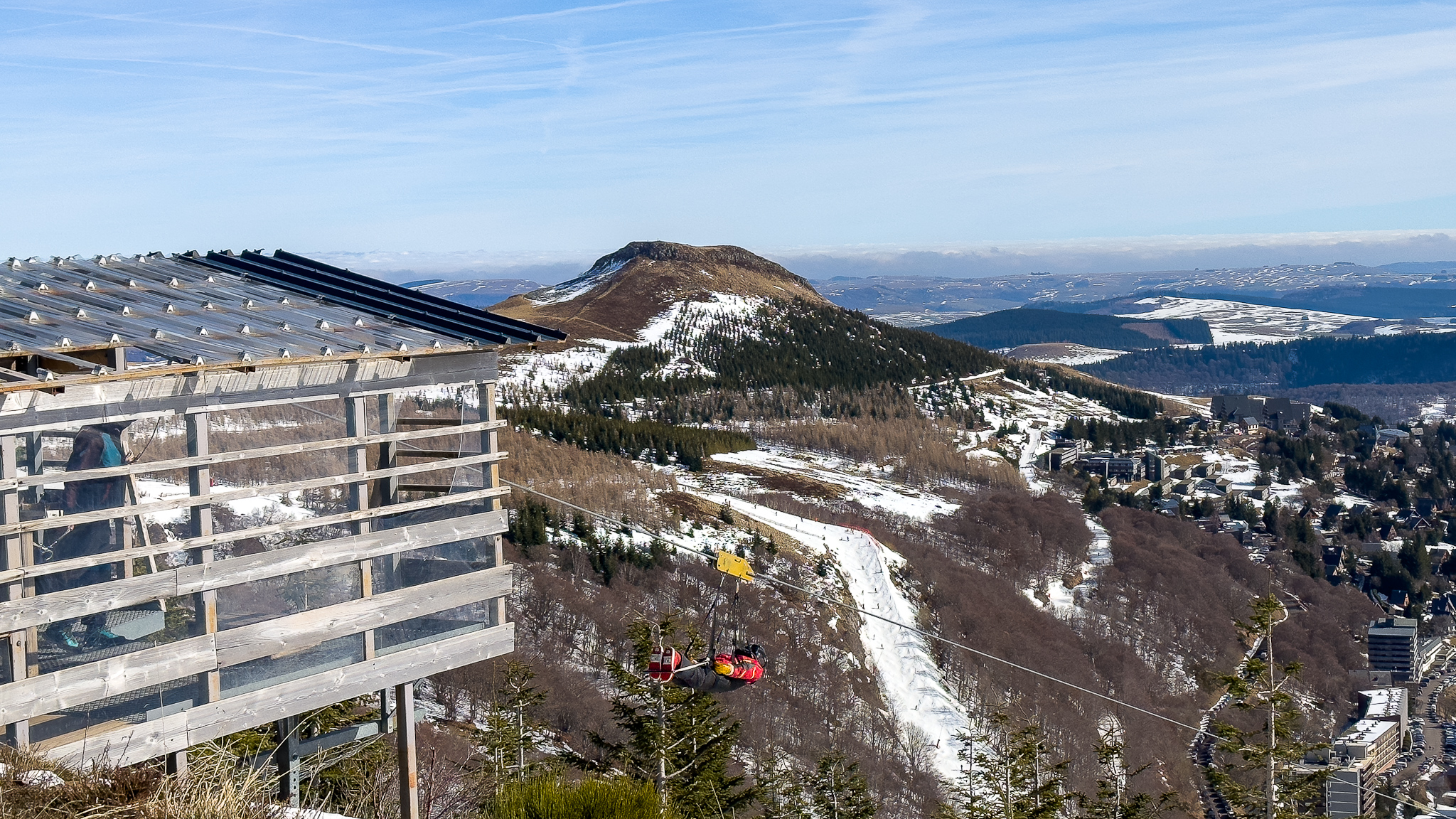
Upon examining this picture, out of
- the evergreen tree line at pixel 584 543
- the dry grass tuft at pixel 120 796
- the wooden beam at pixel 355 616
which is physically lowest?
the evergreen tree line at pixel 584 543

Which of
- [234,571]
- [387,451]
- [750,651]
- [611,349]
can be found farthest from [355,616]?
[611,349]

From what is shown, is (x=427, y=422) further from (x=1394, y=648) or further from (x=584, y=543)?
(x=1394, y=648)

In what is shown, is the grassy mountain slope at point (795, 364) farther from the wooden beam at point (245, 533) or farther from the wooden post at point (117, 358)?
the wooden post at point (117, 358)

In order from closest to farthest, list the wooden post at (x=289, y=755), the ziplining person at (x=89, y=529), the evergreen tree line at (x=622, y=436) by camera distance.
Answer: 1. the ziplining person at (x=89, y=529)
2. the wooden post at (x=289, y=755)
3. the evergreen tree line at (x=622, y=436)

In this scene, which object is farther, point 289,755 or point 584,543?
point 584,543

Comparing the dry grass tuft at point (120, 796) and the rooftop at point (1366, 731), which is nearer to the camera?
the dry grass tuft at point (120, 796)

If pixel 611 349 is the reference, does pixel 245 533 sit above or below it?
above

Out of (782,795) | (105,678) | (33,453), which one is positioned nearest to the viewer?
(105,678)

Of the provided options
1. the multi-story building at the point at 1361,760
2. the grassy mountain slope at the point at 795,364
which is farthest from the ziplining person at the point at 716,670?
the grassy mountain slope at the point at 795,364
